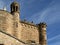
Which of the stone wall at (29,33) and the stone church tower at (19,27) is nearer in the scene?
the stone church tower at (19,27)

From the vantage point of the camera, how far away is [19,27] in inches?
1596

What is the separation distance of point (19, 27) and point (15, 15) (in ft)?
7.51

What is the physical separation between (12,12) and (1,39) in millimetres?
16689

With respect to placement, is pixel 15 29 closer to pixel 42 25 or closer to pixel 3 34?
pixel 42 25

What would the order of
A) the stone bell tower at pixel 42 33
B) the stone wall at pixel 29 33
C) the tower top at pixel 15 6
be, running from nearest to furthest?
the tower top at pixel 15 6 < the stone wall at pixel 29 33 < the stone bell tower at pixel 42 33

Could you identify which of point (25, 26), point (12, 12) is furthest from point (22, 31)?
point (12, 12)

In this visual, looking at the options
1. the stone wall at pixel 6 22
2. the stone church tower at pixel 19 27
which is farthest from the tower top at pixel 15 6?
the stone wall at pixel 6 22

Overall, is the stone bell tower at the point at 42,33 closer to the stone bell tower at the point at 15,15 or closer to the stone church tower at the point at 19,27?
the stone church tower at the point at 19,27

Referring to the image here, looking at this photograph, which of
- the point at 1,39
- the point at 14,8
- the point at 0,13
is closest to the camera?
the point at 1,39

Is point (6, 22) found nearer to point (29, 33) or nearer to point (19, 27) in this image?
point (19, 27)

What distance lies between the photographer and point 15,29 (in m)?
39.4

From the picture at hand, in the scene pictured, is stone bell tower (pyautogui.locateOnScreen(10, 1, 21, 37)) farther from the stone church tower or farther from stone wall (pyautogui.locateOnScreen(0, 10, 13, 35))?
stone wall (pyautogui.locateOnScreen(0, 10, 13, 35))

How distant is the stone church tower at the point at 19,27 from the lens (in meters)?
38.2

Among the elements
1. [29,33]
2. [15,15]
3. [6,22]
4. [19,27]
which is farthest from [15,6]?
[29,33]
